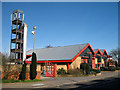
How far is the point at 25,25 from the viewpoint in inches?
1543

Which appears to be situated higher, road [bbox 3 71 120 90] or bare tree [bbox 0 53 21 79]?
bare tree [bbox 0 53 21 79]

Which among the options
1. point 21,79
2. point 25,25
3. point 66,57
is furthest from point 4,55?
point 25,25

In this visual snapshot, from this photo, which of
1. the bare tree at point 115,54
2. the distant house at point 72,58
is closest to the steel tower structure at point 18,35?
the distant house at point 72,58

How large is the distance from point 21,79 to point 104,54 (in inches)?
1286

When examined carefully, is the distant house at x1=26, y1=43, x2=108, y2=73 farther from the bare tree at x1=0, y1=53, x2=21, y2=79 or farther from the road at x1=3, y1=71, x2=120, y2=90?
the bare tree at x1=0, y1=53, x2=21, y2=79

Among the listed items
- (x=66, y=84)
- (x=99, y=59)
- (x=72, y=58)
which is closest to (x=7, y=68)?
(x=66, y=84)

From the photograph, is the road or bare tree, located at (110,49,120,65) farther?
bare tree, located at (110,49,120,65)

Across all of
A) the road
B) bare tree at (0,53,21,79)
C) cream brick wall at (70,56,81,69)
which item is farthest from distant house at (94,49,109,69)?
bare tree at (0,53,21,79)

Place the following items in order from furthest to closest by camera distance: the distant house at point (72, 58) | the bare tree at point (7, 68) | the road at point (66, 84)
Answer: the distant house at point (72, 58), the bare tree at point (7, 68), the road at point (66, 84)

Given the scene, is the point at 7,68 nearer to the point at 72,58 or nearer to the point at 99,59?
the point at 72,58

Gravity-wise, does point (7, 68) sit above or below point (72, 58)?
below

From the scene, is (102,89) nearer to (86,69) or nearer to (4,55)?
(4,55)

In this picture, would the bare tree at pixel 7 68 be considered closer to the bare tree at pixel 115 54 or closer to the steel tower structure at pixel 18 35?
the steel tower structure at pixel 18 35

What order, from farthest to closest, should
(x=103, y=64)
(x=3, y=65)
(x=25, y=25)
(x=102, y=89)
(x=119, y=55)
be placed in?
(x=119, y=55), (x=103, y=64), (x=25, y=25), (x=3, y=65), (x=102, y=89)
